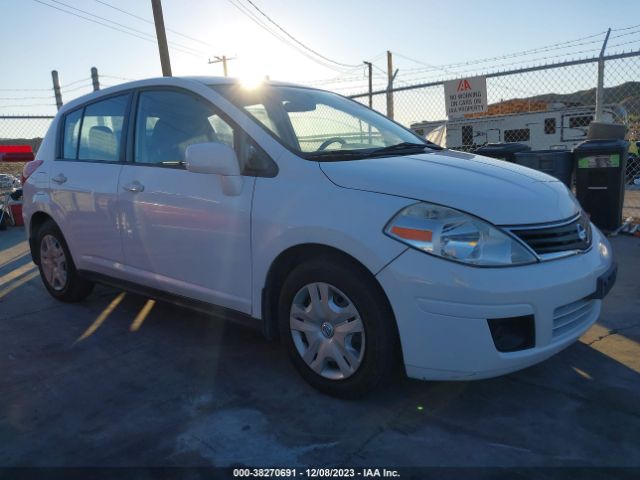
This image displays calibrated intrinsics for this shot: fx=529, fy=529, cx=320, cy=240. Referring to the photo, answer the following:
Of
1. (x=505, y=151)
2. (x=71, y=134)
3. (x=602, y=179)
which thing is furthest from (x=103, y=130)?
(x=602, y=179)

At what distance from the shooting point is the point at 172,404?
8.93ft

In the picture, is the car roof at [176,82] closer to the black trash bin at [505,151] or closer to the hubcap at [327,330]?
the hubcap at [327,330]

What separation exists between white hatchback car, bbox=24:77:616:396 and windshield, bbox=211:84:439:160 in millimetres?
14

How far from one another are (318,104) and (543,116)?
52.9 feet

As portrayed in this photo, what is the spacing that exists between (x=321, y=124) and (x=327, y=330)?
146 centimetres

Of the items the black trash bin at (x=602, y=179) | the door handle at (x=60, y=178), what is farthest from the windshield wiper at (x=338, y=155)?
the black trash bin at (x=602, y=179)

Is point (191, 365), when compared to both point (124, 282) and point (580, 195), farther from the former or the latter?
point (580, 195)

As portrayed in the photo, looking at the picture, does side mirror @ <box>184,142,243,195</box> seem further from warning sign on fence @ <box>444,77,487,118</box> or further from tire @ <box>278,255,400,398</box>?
warning sign on fence @ <box>444,77,487,118</box>

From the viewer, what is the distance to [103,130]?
3.97m

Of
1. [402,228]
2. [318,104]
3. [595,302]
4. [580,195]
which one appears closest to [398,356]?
[402,228]

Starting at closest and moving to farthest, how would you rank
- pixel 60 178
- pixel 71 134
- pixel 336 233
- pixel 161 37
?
pixel 336 233
pixel 60 178
pixel 71 134
pixel 161 37

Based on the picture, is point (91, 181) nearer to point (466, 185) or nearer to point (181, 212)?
point (181, 212)

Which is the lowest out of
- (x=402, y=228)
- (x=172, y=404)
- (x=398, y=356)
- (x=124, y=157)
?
(x=172, y=404)

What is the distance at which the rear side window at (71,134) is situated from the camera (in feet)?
13.9
